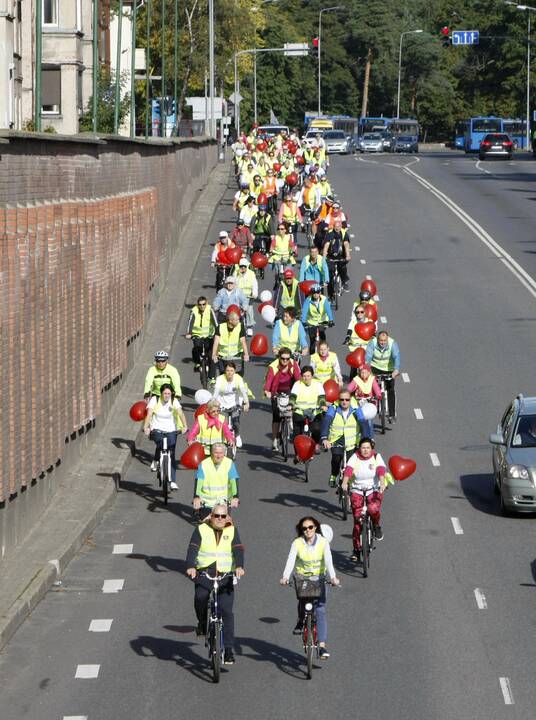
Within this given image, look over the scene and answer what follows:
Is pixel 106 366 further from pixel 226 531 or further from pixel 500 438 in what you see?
pixel 226 531

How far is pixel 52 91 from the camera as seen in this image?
144 feet

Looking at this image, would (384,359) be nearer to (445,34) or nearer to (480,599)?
(480,599)

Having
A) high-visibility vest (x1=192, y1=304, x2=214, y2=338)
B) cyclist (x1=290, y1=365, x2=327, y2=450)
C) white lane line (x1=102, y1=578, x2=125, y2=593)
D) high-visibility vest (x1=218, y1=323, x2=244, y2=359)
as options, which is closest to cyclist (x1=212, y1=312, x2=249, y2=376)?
high-visibility vest (x1=218, y1=323, x2=244, y2=359)

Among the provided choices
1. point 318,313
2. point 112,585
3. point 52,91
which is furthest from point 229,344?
point 52,91

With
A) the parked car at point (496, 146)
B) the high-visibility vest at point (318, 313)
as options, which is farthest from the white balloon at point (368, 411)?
the parked car at point (496, 146)

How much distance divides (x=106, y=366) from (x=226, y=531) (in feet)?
42.1

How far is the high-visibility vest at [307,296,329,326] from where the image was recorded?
97.8ft

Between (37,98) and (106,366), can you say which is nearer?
(37,98)

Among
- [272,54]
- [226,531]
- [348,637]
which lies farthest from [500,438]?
[272,54]

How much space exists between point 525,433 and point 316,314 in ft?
27.0

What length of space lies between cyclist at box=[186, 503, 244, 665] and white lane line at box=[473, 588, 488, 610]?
333 centimetres

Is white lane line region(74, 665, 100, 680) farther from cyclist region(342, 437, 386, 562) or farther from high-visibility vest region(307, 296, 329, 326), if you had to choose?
high-visibility vest region(307, 296, 329, 326)

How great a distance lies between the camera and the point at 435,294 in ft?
135

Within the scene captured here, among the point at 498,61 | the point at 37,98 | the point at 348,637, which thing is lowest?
the point at 348,637
